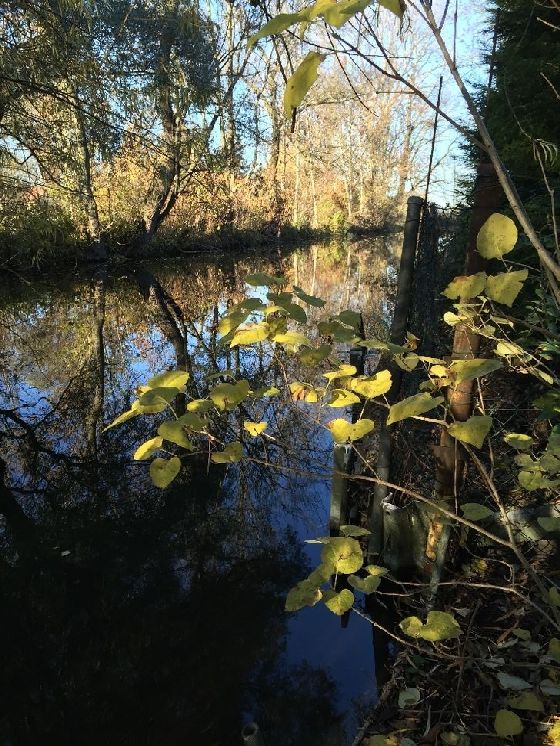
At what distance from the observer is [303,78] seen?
62 centimetres

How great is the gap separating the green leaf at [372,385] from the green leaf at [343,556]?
35 cm

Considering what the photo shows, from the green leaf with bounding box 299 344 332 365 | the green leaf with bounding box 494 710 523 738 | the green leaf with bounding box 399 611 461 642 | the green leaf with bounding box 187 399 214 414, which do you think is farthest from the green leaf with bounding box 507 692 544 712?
the green leaf with bounding box 187 399 214 414

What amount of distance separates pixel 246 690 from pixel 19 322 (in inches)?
318

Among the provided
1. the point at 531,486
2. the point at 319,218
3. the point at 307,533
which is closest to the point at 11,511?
the point at 307,533

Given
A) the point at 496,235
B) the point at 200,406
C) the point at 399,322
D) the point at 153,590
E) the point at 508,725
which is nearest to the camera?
the point at 496,235

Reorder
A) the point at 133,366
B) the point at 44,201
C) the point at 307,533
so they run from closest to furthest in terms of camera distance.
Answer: the point at 307,533, the point at 44,201, the point at 133,366

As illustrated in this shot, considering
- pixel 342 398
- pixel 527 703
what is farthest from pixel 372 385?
pixel 527 703

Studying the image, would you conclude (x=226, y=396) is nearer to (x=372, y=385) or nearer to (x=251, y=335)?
(x=251, y=335)

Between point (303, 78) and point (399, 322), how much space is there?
2.09 m

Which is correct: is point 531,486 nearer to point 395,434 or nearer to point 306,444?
point 395,434

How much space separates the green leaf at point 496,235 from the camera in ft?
3.06

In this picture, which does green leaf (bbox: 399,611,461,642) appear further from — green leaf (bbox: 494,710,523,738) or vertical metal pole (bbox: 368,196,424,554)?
vertical metal pole (bbox: 368,196,424,554)

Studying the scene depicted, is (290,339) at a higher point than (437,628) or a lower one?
higher

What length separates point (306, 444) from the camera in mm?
4449
